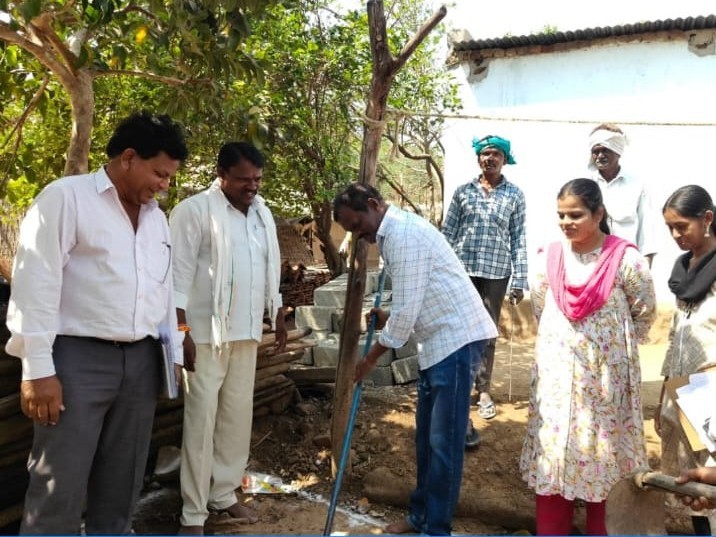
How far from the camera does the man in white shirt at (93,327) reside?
2.13m

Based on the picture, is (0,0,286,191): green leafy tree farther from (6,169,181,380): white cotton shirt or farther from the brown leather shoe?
the brown leather shoe

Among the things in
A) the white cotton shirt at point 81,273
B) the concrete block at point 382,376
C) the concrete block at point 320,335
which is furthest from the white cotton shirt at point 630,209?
the concrete block at point 320,335

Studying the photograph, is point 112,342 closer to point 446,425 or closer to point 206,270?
point 206,270

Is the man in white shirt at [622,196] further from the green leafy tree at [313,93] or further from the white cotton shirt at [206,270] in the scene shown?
the green leafy tree at [313,93]

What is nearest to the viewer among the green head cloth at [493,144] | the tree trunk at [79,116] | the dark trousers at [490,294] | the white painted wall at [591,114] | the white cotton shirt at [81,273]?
the white cotton shirt at [81,273]

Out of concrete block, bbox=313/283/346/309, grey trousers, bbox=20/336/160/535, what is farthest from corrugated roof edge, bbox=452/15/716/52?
grey trousers, bbox=20/336/160/535

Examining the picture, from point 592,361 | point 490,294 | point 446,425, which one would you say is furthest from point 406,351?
point 592,361

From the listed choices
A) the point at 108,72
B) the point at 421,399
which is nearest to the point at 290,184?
the point at 108,72

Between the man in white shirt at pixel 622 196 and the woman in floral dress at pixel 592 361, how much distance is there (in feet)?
4.00

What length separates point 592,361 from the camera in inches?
110

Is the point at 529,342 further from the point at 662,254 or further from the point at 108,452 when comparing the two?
the point at 108,452

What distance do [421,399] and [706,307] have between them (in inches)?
52.0

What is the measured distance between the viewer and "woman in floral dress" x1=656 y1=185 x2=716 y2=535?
2.64 metres

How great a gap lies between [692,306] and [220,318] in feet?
7.09
